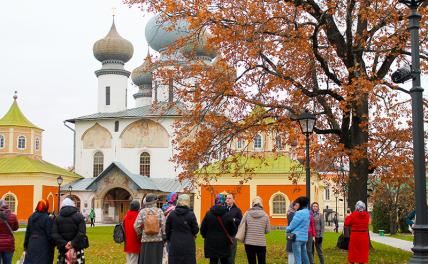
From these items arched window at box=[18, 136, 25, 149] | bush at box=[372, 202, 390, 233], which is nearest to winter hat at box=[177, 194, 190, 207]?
bush at box=[372, 202, 390, 233]

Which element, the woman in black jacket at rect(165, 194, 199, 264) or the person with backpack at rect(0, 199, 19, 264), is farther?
the person with backpack at rect(0, 199, 19, 264)

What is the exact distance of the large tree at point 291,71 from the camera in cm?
1689

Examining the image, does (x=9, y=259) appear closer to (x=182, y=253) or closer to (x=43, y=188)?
(x=182, y=253)

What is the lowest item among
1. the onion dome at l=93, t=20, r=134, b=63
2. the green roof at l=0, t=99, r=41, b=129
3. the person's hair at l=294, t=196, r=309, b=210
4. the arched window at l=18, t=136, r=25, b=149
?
the person's hair at l=294, t=196, r=309, b=210

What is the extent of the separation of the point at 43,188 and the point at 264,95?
35534 mm

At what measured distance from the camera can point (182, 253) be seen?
9812mm

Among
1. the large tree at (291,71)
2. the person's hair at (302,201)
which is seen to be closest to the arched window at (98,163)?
the large tree at (291,71)

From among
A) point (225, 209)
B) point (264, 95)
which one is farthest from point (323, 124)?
point (225, 209)

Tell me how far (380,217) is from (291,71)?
28114 millimetres

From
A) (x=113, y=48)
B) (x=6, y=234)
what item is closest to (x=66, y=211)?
(x=6, y=234)

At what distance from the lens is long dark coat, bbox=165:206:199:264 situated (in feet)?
32.2

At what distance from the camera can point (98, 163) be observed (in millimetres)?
54812

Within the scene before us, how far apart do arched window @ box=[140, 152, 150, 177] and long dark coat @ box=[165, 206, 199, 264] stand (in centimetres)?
4392

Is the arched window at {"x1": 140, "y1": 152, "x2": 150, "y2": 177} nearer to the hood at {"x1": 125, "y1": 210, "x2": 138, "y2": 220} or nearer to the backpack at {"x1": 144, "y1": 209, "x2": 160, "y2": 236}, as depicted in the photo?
the hood at {"x1": 125, "y1": 210, "x2": 138, "y2": 220}
